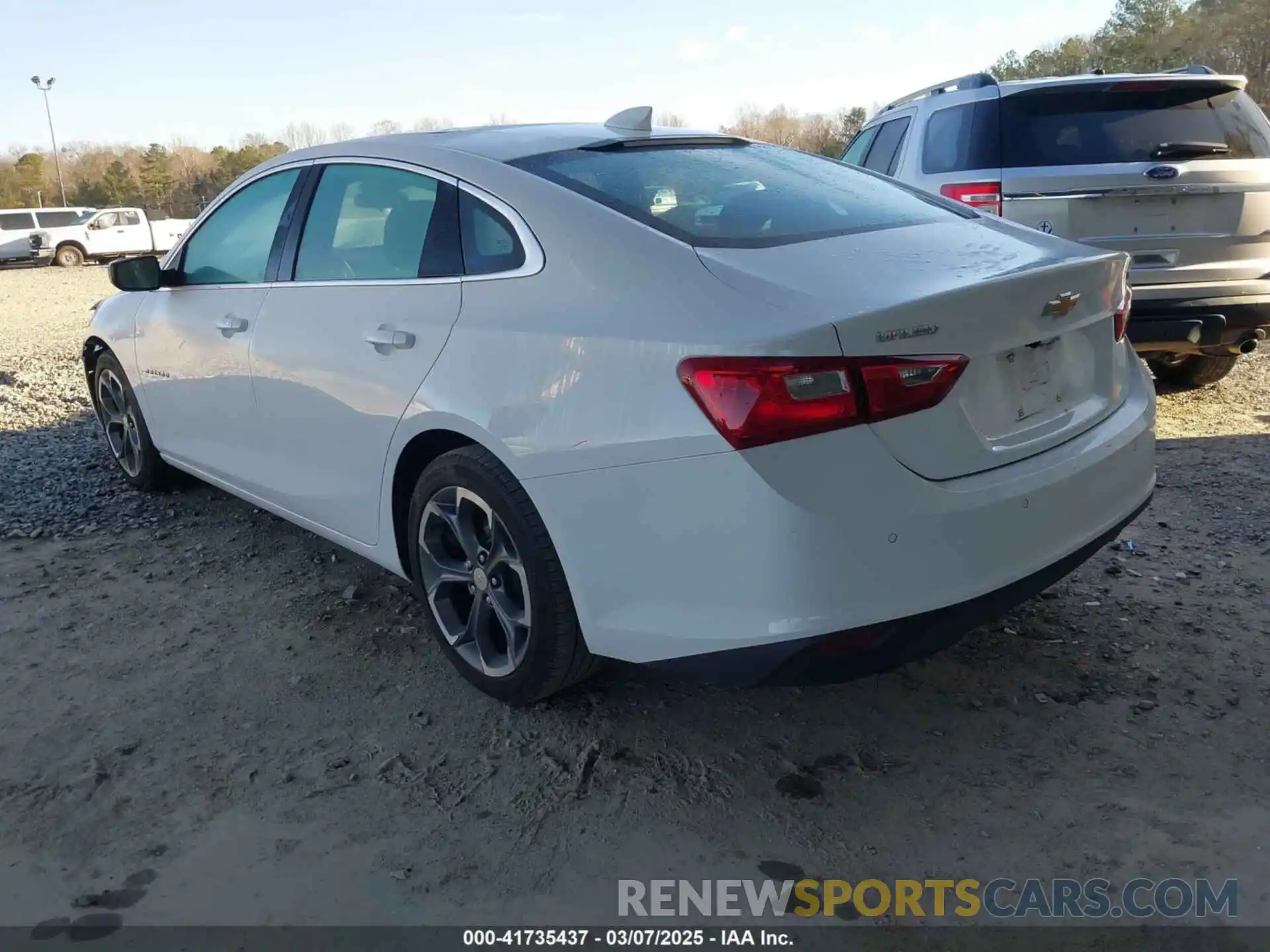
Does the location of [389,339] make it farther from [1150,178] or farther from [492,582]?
[1150,178]

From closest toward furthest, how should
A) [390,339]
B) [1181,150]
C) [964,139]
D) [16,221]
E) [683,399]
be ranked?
[683,399] → [390,339] → [1181,150] → [964,139] → [16,221]

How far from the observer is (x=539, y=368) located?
105 inches

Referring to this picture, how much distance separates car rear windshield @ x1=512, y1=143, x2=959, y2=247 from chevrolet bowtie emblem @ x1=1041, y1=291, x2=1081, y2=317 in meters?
0.52

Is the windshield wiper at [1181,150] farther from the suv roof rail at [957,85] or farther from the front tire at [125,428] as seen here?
the front tire at [125,428]

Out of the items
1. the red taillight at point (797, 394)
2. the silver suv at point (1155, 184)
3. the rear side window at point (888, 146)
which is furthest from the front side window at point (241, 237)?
the rear side window at point (888, 146)

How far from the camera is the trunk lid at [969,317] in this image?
2328 mm

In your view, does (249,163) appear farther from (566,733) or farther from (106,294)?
(566,733)

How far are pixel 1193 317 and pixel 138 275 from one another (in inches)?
196

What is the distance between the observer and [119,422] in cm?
534

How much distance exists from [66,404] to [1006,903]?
7259 millimetres

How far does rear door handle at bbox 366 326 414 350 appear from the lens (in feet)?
10.1

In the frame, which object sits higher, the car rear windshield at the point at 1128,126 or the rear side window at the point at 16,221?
the car rear windshield at the point at 1128,126

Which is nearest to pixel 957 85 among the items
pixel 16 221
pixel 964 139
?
pixel 964 139

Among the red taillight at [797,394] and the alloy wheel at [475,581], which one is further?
the alloy wheel at [475,581]
